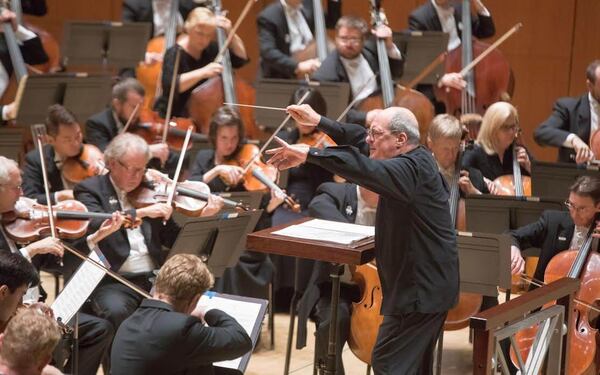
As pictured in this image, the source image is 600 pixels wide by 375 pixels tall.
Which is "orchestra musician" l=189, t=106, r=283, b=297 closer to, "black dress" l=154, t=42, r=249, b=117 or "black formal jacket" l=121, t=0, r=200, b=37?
"black dress" l=154, t=42, r=249, b=117

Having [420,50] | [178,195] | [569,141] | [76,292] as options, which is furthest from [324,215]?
[420,50]

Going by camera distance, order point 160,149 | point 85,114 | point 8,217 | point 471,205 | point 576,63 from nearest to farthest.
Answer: point 8,217
point 471,205
point 160,149
point 85,114
point 576,63

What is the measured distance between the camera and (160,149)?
6.00 m

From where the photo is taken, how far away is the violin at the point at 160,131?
6458 millimetres

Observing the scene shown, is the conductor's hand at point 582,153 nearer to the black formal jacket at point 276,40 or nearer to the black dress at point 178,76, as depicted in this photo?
the black formal jacket at point 276,40

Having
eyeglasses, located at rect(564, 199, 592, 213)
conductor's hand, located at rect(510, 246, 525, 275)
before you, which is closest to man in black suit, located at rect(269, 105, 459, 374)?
conductor's hand, located at rect(510, 246, 525, 275)

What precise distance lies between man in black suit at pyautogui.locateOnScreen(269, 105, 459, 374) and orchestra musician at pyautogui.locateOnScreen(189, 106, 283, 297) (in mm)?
1896

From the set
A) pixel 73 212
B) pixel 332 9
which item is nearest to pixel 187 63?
pixel 332 9

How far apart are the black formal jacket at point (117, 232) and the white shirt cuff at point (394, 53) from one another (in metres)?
2.48

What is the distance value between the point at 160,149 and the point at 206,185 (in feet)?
3.04

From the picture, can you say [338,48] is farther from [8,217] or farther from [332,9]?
[8,217]

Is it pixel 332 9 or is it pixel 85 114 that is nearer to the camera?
pixel 85 114

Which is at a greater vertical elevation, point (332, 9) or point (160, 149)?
point (332, 9)

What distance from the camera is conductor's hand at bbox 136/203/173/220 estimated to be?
4.68 meters
